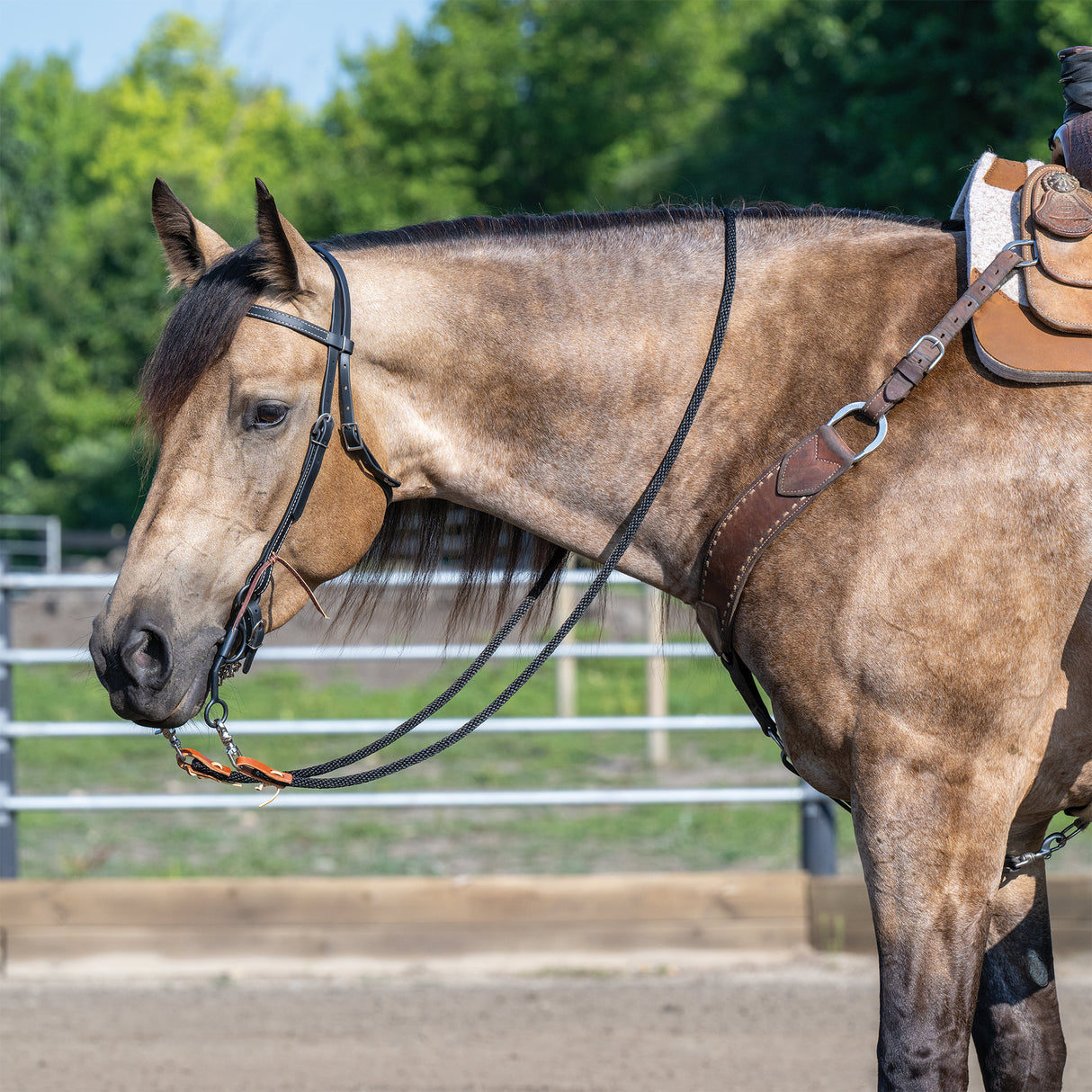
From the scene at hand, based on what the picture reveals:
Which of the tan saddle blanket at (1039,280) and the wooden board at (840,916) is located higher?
the tan saddle blanket at (1039,280)

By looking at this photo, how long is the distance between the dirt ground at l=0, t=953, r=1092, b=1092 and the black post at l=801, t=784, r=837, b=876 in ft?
1.14

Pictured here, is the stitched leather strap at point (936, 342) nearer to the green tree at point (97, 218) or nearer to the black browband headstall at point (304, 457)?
the black browband headstall at point (304, 457)

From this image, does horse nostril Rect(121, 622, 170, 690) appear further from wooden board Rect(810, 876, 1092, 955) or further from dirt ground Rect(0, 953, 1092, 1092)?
wooden board Rect(810, 876, 1092, 955)

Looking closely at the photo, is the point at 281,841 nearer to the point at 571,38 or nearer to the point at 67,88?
the point at 571,38

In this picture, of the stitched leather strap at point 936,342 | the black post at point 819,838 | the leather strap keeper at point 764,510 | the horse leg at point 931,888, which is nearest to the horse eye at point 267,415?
the leather strap keeper at point 764,510

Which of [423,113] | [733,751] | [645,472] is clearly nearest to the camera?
[645,472]

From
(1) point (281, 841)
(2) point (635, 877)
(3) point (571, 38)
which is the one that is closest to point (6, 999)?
(1) point (281, 841)

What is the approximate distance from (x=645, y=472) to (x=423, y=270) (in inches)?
21.6

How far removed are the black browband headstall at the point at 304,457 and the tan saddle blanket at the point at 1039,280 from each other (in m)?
1.05

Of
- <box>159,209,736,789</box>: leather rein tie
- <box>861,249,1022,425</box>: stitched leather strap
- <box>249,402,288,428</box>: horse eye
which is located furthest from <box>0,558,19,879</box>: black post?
<box>861,249,1022,425</box>: stitched leather strap

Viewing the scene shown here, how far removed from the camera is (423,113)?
2811 cm

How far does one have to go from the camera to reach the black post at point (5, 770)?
4852 millimetres

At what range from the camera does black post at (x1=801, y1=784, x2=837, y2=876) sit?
4.80 meters

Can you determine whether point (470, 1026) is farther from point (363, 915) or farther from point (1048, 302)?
point (1048, 302)
